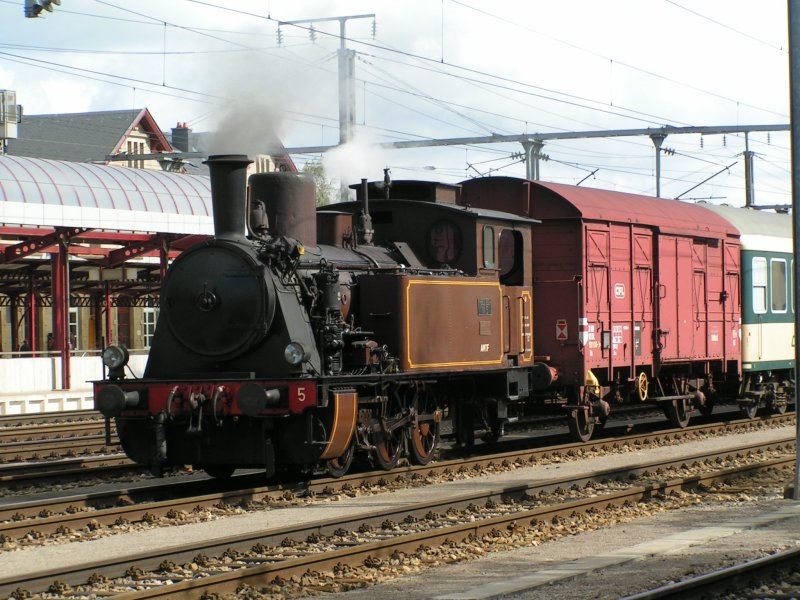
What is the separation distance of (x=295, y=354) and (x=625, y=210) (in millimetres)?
8005

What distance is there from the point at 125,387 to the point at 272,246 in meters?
2.09

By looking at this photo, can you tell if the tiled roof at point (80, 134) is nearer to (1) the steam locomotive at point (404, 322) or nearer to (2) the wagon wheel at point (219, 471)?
(1) the steam locomotive at point (404, 322)

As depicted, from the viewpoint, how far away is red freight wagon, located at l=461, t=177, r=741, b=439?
1644cm

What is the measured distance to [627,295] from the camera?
1778 centimetres

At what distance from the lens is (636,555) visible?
28.9ft

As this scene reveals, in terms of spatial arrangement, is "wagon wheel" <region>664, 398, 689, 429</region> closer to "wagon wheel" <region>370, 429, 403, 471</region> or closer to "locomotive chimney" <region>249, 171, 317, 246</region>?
"wagon wheel" <region>370, 429, 403, 471</region>

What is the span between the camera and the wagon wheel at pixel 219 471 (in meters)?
12.8

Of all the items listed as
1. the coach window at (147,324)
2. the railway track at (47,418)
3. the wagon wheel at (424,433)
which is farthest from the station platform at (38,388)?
the coach window at (147,324)

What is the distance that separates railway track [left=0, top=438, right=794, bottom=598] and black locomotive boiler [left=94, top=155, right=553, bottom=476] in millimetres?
1407

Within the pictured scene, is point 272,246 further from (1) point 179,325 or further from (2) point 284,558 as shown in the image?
(2) point 284,558

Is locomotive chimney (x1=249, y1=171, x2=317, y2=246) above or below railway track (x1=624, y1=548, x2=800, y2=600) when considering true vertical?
above

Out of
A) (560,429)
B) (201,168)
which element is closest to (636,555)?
(560,429)

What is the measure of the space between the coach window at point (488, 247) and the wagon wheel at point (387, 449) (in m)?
2.33

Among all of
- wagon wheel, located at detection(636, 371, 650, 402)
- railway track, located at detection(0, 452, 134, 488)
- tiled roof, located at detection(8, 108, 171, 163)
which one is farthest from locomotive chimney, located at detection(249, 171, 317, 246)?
tiled roof, located at detection(8, 108, 171, 163)
